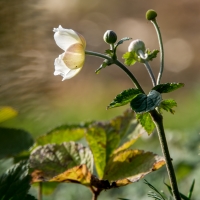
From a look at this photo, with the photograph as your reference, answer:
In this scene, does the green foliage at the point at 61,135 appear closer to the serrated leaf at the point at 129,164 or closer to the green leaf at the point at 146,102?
the serrated leaf at the point at 129,164

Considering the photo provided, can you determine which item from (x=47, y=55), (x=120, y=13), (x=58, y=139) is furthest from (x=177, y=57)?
(x=58, y=139)

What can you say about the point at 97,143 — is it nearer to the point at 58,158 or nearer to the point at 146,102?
the point at 58,158

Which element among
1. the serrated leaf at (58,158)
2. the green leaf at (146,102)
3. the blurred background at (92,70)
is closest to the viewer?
the green leaf at (146,102)

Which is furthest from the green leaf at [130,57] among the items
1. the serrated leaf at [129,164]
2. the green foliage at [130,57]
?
the serrated leaf at [129,164]

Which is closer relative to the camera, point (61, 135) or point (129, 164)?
point (129, 164)

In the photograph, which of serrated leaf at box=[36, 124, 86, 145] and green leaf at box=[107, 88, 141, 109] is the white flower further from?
serrated leaf at box=[36, 124, 86, 145]

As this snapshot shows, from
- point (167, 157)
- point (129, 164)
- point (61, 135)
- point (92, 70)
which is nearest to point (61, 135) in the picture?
point (61, 135)
